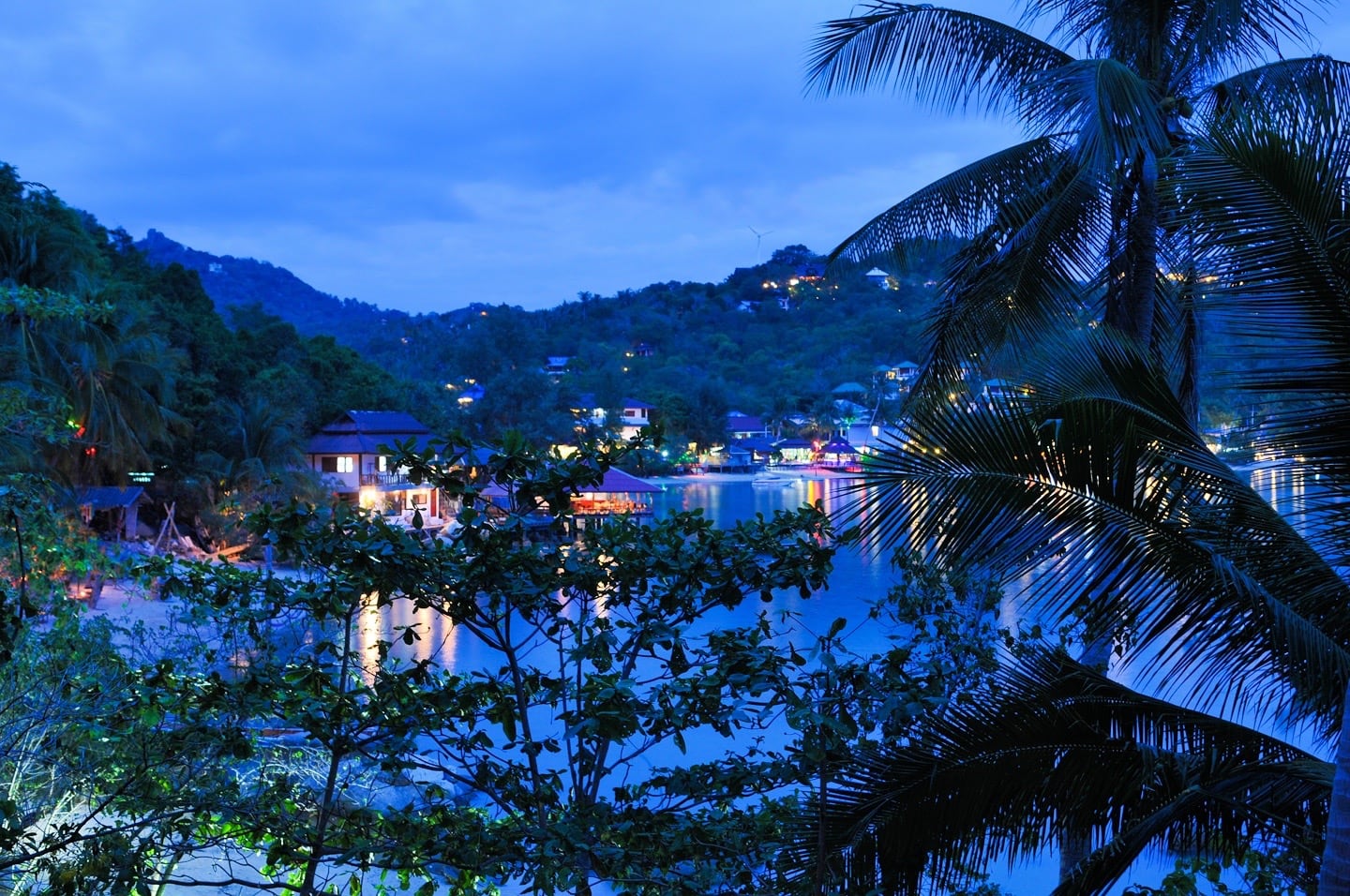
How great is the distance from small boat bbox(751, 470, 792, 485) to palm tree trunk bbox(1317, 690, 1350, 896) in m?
40.4

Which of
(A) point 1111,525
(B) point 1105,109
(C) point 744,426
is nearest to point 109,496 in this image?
(B) point 1105,109

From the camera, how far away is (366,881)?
5.55 m

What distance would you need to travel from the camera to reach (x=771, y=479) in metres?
43.2

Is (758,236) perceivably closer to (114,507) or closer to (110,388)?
(110,388)

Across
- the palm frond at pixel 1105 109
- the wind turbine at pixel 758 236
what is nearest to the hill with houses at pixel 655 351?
the wind turbine at pixel 758 236

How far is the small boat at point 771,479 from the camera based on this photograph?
4250 cm

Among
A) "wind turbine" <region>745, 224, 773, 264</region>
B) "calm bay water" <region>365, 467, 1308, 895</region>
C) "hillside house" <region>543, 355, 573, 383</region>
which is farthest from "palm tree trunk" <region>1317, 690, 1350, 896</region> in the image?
"hillside house" <region>543, 355, 573, 383</region>

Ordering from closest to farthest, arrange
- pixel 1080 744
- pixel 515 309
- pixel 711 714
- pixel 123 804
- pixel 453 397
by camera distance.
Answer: pixel 711 714 < pixel 123 804 < pixel 1080 744 < pixel 453 397 < pixel 515 309

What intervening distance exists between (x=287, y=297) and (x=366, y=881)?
80140 mm

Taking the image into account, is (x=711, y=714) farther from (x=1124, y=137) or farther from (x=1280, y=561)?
(x=1124, y=137)

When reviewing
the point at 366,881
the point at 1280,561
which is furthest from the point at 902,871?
the point at 366,881

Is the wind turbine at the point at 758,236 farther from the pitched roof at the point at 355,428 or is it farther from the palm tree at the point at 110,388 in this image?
the pitched roof at the point at 355,428

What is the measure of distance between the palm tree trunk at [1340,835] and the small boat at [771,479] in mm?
40395

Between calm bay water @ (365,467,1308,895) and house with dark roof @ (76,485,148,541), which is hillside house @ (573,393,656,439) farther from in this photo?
house with dark roof @ (76,485,148,541)
